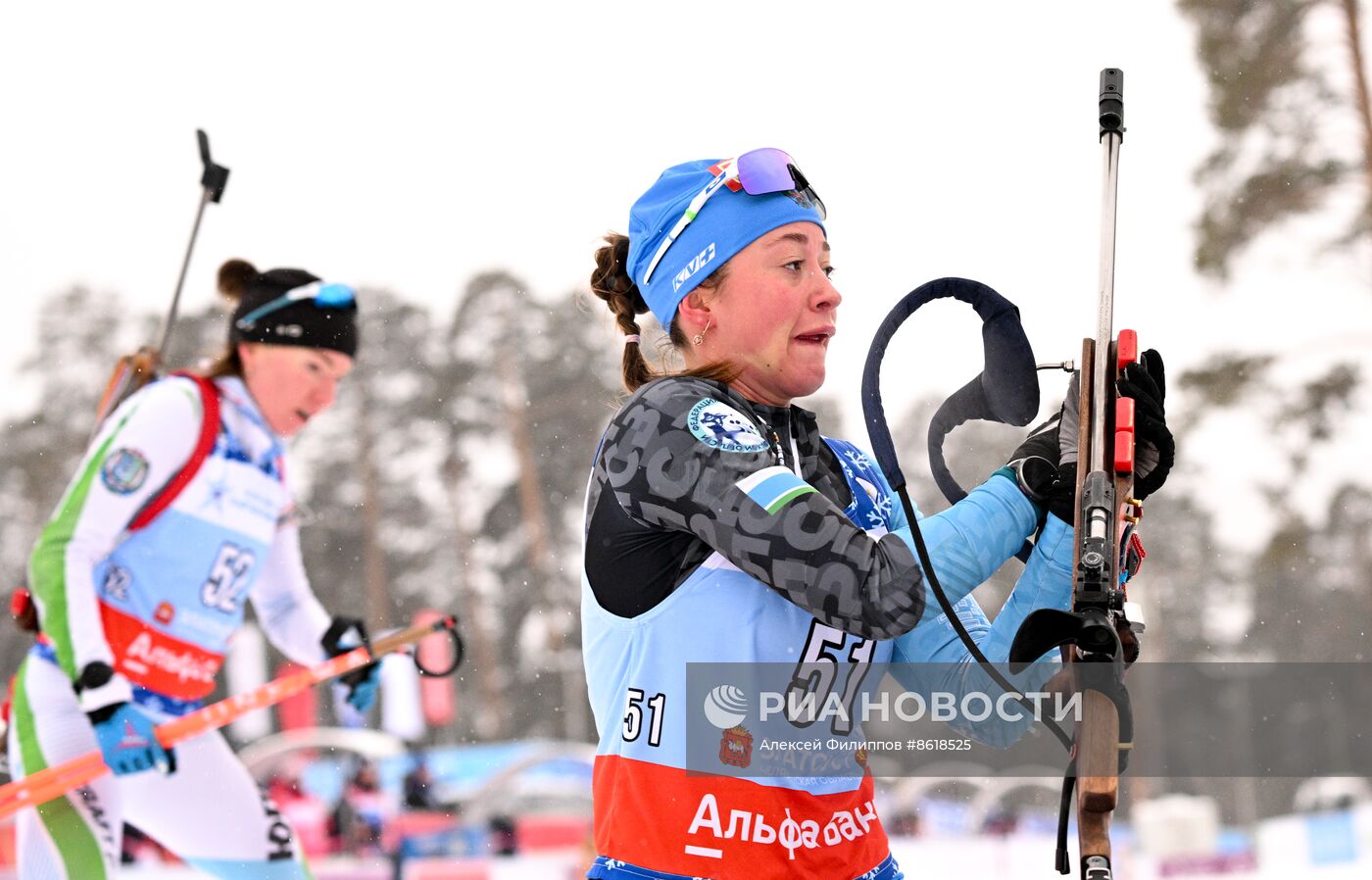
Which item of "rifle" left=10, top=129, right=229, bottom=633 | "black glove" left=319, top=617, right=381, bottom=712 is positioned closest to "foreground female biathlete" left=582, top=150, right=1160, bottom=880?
"rifle" left=10, top=129, right=229, bottom=633

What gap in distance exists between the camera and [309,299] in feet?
16.8

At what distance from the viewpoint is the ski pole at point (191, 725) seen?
3984mm

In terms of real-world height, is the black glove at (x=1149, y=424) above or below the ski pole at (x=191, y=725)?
above

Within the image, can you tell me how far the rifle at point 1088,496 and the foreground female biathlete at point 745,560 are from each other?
0.11 meters

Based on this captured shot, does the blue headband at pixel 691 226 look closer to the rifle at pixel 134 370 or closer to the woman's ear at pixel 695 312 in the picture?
the woman's ear at pixel 695 312

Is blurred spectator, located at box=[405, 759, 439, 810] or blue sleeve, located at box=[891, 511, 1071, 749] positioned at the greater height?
blue sleeve, located at box=[891, 511, 1071, 749]

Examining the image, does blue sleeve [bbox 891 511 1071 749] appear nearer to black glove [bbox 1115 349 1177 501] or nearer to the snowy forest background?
black glove [bbox 1115 349 1177 501]

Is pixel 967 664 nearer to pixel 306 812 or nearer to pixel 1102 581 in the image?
pixel 1102 581

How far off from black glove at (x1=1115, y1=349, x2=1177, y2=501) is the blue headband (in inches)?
23.2

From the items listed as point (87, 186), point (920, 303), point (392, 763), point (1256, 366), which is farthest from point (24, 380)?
point (920, 303)

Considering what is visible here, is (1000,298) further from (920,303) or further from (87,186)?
(87,186)

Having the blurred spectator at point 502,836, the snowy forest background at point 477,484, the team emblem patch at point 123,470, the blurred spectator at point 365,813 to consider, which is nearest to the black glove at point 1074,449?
the team emblem patch at point 123,470

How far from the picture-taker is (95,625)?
4070mm

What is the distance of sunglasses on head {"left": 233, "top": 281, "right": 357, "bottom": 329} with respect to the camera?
4984mm
